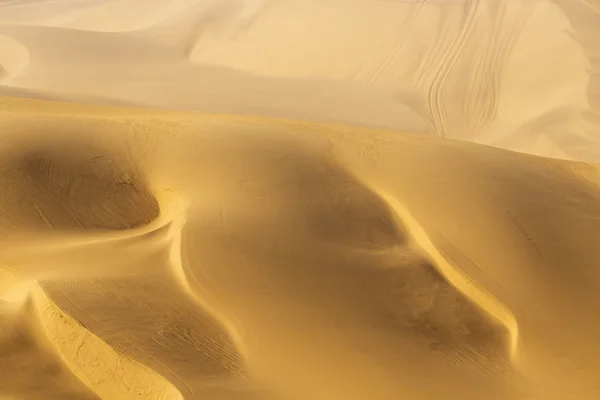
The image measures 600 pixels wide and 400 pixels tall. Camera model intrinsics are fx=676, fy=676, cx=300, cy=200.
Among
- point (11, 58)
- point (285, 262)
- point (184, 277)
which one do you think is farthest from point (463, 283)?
point (11, 58)

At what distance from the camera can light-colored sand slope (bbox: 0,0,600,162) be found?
13297 millimetres

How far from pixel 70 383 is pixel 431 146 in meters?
4.63

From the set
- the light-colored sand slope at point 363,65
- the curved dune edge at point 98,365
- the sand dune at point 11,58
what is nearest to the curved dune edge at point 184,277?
the curved dune edge at point 98,365

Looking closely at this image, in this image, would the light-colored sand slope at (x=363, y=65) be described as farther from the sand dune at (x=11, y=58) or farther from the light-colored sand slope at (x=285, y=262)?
the light-colored sand slope at (x=285, y=262)

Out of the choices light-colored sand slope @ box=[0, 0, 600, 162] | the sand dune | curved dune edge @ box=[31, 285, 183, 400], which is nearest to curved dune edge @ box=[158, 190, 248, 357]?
curved dune edge @ box=[31, 285, 183, 400]

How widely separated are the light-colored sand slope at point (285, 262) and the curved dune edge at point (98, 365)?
11 mm

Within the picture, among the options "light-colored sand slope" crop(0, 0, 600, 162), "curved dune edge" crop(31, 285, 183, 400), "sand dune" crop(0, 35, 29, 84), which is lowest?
"sand dune" crop(0, 35, 29, 84)

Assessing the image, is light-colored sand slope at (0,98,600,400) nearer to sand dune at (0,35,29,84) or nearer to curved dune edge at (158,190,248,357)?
curved dune edge at (158,190,248,357)

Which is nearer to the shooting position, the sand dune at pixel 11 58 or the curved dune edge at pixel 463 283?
the curved dune edge at pixel 463 283

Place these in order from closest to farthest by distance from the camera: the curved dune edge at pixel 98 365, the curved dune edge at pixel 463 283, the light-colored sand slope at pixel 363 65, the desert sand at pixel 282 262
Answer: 1. the curved dune edge at pixel 98 365
2. the desert sand at pixel 282 262
3. the curved dune edge at pixel 463 283
4. the light-colored sand slope at pixel 363 65

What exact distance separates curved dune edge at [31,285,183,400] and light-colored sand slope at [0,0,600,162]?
7825mm

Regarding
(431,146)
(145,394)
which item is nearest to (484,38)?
(431,146)

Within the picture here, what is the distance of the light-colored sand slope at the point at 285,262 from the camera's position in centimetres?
397

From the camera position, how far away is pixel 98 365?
379 cm
